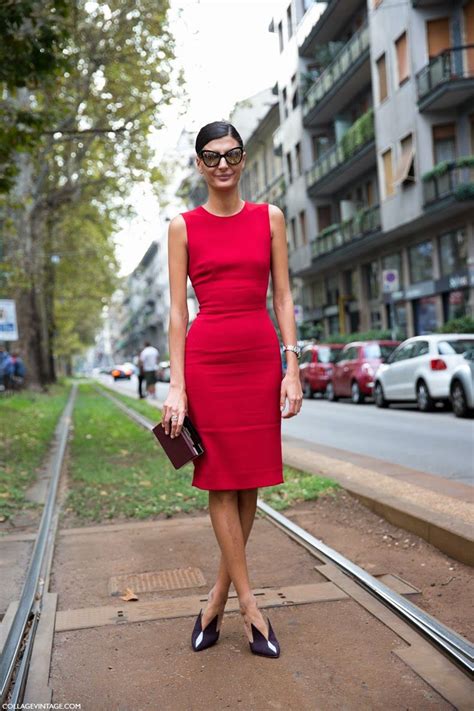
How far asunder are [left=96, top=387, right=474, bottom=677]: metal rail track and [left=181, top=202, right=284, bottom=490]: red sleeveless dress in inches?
35.0

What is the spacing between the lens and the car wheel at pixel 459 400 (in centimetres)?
1462

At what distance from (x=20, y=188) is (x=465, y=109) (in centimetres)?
1393

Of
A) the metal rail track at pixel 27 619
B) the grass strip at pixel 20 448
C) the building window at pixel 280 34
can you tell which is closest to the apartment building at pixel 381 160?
the building window at pixel 280 34

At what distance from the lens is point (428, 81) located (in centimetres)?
2553

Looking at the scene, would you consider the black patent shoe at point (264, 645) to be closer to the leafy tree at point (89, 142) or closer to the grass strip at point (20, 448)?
the grass strip at point (20, 448)

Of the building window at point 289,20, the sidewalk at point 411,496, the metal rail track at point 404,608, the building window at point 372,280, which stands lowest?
the metal rail track at point 404,608

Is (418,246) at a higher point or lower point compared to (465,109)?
lower

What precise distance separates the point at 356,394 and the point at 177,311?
712 inches

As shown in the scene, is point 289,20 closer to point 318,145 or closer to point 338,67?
point 318,145

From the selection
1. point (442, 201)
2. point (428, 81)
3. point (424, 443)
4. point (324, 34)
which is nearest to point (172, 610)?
point (424, 443)

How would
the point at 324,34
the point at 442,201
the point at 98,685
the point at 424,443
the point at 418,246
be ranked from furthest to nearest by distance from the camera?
the point at 324,34 < the point at 418,246 < the point at 442,201 < the point at 424,443 < the point at 98,685

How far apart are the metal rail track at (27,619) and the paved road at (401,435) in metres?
4.05

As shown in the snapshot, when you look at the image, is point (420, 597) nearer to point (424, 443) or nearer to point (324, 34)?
point (424, 443)

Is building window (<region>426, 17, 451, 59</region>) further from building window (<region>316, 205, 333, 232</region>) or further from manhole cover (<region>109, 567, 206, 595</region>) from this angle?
manhole cover (<region>109, 567, 206, 595</region>)
